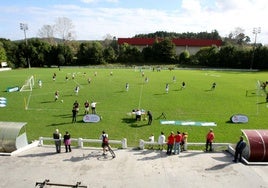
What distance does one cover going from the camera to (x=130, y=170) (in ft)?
48.1

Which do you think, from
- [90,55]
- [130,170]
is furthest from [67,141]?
[90,55]

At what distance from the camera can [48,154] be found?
16984 millimetres

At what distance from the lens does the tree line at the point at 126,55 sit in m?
88.2

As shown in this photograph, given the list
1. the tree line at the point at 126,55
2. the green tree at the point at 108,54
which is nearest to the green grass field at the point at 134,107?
the tree line at the point at 126,55

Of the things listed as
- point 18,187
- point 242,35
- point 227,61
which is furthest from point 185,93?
point 242,35

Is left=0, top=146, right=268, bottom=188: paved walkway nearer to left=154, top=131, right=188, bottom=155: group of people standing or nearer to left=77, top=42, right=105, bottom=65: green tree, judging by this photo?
left=154, top=131, right=188, bottom=155: group of people standing

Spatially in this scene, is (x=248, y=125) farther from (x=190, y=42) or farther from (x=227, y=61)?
(x=190, y=42)

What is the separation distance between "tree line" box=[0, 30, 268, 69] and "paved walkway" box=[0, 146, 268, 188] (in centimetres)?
7722

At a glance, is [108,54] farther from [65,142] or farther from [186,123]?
[65,142]

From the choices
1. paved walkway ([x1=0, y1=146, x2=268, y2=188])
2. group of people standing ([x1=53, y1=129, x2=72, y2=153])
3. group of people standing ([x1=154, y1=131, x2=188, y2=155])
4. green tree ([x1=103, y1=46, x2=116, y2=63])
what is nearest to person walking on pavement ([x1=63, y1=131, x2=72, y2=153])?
group of people standing ([x1=53, y1=129, x2=72, y2=153])

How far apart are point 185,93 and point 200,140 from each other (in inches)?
773

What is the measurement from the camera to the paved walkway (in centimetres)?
1342

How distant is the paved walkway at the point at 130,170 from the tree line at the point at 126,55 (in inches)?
3040

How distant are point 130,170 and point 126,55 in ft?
296
